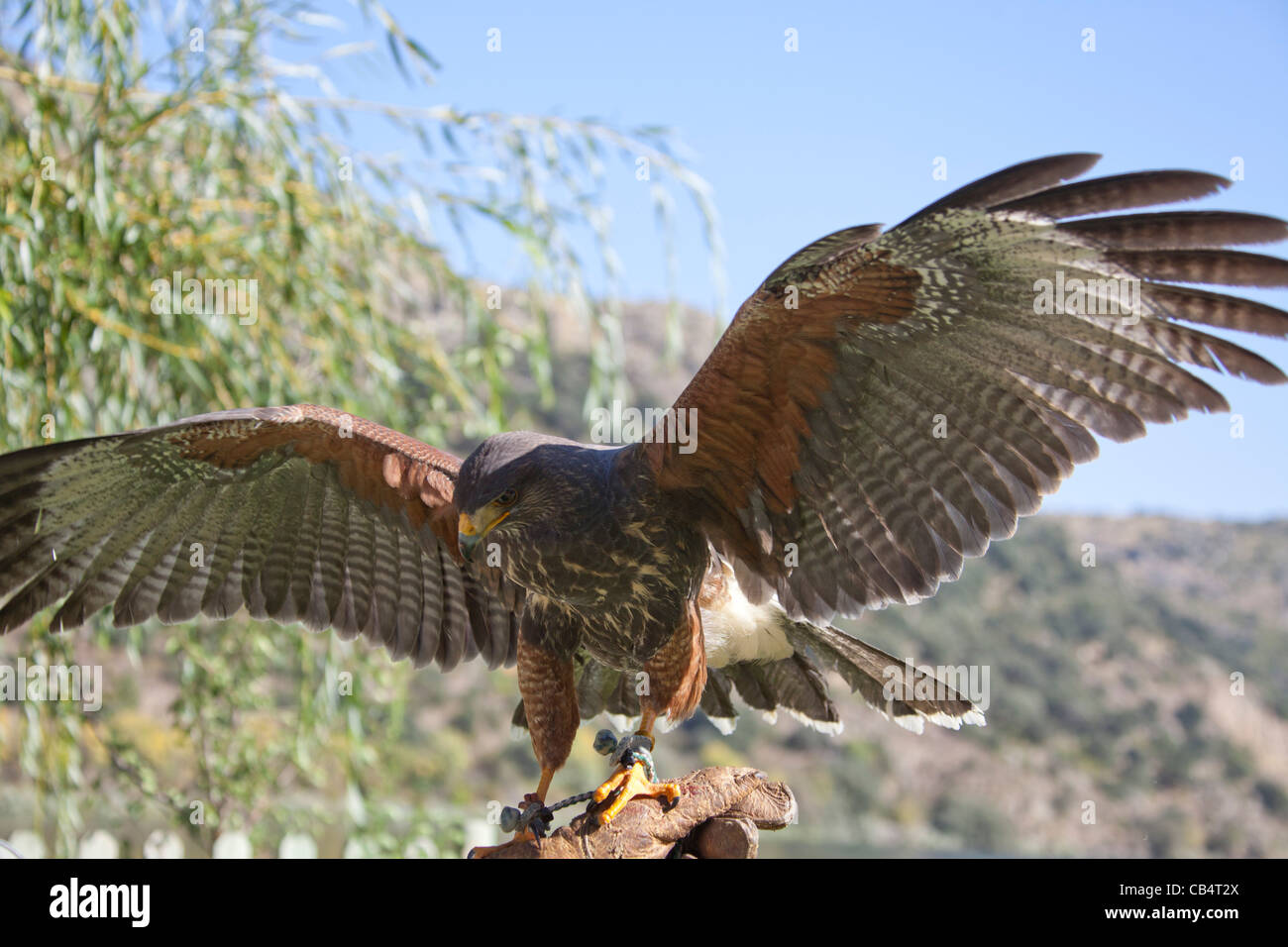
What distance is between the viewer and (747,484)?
11.7 ft

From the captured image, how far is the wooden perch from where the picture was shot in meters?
2.96

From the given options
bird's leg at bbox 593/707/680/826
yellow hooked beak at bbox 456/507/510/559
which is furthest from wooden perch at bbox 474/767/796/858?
yellow hooked beak at bbox 456/507/510/559

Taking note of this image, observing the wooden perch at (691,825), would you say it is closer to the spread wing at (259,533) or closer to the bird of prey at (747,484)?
the bird of prey at (747,484)

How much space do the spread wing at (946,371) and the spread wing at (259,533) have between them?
1127mm

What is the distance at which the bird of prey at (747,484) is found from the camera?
2.93m

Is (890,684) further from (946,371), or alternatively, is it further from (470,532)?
(470,532)

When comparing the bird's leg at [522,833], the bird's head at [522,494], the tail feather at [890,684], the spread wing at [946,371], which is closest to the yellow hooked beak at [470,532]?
the bird's head at [522,494]

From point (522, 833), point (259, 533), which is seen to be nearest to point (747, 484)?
point (522, 833)

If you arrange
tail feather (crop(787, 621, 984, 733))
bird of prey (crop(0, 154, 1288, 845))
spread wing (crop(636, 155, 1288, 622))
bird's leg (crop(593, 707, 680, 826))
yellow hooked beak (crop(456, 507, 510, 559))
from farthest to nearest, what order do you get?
tail feather (crop(787, 621, 984, 733))
yellow hooked beak (crop(456, 507, 510, 559))
bird's leg (crop(593, 707, 680, 826))
bird of prey (crop(0, 154, 1288, 845))
spread wing (crop(636, 155, 1288, 622))

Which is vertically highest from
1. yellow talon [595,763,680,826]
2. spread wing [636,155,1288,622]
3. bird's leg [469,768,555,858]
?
spread wing [636,155,1288,622]

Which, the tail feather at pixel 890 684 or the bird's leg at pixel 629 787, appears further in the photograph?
the tail feather at pixel 890 684

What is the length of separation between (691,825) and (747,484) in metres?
1.13

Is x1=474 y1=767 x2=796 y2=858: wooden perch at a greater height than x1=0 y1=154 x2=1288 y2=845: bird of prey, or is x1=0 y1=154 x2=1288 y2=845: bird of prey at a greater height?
x1=0 y1=154 x2=1288 y2=845: bird of prey

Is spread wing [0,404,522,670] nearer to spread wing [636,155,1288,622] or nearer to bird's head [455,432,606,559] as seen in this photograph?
bird's head [455,432,606,559]
